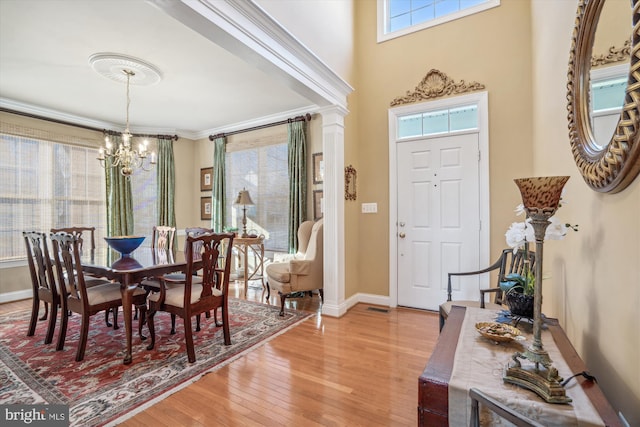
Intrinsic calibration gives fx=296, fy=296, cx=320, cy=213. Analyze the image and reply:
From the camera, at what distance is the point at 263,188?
196 inches

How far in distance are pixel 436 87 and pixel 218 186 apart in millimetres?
3858

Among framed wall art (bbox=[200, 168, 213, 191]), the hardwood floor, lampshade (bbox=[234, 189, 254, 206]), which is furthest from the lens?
framed wall art (bbox=[200, 168, 213, 191])

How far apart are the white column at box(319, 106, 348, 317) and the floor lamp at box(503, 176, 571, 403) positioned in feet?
7.71

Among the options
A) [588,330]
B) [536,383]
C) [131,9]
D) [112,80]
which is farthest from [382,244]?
[112,80]

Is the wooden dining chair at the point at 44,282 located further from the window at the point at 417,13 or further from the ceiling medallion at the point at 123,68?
the window at the point at 417,13

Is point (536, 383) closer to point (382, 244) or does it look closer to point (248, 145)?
point (382, 244)

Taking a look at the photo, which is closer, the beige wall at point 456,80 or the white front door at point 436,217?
the beige wall at point 456,80

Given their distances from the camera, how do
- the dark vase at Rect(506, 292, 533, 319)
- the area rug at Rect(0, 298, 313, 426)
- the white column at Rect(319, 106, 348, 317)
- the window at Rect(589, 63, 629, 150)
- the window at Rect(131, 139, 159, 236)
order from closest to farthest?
the window at Rect(589, 63, 629, 150) → the dark vase at Rect(506, 292, 533, 319) → the area rug at Rect(0, 298, 313, 426) → the white column at Rect(319, 106, 348, 317) → the window at Rect(131, 139, 159, 236)

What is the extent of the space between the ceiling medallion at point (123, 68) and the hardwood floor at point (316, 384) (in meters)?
3.13

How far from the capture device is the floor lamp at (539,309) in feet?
2.93

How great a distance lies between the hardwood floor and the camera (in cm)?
170

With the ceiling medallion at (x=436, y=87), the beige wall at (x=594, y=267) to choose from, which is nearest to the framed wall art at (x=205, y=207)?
the ceiling medallion at (x=436, y=87)

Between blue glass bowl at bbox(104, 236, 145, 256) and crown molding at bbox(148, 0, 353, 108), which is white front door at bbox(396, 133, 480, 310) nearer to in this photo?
crown molding at bbox(148, 0, 353, 108)

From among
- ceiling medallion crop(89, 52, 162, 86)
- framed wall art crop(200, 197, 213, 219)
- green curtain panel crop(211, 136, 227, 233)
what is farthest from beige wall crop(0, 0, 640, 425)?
framed wall art crop(200, 197, 213, 219)
